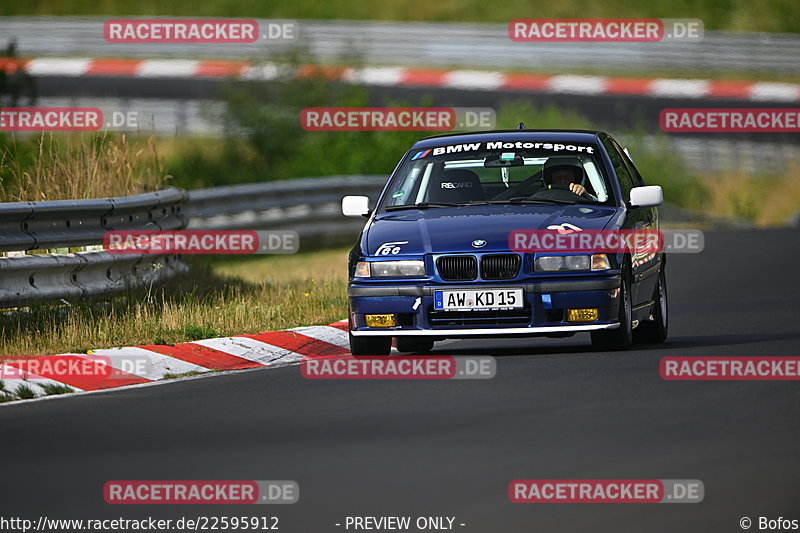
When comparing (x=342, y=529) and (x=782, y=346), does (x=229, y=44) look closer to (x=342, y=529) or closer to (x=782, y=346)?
(x=782, y=346)

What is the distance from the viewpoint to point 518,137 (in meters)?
13.4

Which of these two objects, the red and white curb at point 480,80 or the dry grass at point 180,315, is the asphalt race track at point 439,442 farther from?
the red and white curb at point 480,80

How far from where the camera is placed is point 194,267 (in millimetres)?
18219

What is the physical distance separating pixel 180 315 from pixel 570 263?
3475mm

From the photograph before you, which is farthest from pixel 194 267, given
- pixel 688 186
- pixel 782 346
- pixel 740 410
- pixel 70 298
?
pixel 688 186

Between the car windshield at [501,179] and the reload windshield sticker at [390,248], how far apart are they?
3.20ft

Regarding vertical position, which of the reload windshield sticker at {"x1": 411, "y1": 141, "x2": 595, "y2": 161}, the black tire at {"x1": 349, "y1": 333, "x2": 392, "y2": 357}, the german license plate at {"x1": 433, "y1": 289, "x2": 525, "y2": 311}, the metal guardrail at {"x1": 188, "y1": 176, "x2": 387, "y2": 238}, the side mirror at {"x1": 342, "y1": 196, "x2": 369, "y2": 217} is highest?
the reload windshield sticker at {"x1": 411, "y1": 141, "x2": 595, "y2": 161}

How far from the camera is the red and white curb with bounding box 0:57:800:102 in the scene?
40688 millimetres

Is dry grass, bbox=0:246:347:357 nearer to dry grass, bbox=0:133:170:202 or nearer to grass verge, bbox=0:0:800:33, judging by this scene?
dry grass, bbox=0:133:170:202

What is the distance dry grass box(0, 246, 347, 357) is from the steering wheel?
92.6 inches

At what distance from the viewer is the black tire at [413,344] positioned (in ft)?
42.5

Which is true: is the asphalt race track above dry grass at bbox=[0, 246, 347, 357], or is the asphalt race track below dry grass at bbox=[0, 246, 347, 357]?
above

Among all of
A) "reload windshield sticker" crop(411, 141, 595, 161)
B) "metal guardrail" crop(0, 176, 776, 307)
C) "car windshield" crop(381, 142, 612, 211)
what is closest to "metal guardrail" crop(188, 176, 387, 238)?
"metal guardrail" crop(0, 176, 776, 307)

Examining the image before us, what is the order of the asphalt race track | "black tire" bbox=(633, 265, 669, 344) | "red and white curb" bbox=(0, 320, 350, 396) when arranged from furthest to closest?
"black tire" bbox=(633, 265, 669, 344), "red and white curb" bbox=(0, 320, 350, 396), the asphalt race track
